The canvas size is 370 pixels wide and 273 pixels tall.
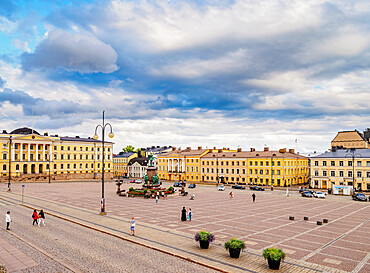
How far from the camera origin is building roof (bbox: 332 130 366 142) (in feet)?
383

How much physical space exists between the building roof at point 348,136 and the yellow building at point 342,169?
46.6 metres

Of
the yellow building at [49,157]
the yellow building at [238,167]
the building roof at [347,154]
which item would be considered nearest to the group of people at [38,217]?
the yellow building at [238,167]

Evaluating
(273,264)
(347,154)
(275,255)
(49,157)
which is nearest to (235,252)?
(273,264)

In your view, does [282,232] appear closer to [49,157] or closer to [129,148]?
[49,157]

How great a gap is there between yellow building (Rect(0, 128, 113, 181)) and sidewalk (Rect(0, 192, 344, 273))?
232 feet

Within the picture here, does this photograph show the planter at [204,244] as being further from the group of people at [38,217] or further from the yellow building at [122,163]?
the yellow building at [122,163]

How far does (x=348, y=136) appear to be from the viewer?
12062 centimetres

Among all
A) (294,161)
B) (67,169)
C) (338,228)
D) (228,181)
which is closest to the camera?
(338,228)

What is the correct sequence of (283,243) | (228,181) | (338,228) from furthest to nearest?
(228,181) < (338,228) < (283,243)

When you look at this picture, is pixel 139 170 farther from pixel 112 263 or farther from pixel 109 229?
pixel 112 263

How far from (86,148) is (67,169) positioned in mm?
11045

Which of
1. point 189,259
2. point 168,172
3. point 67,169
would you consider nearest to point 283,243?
Answer: point 189,259

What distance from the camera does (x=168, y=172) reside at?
370 ft

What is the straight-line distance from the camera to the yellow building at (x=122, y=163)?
463 feet
